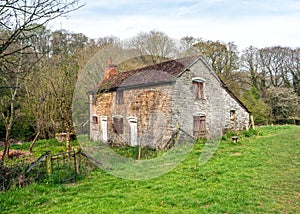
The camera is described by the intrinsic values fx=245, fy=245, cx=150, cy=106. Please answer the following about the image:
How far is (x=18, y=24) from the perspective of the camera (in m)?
6.40

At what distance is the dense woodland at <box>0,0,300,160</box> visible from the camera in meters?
6.70

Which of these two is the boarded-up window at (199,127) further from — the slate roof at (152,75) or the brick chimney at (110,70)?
the brick chimney at (110,70)

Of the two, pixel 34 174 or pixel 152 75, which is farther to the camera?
pixel 152 75

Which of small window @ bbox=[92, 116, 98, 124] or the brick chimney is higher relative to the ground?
the brick chimney

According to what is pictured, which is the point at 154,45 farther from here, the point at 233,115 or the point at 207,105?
the point at 233,115

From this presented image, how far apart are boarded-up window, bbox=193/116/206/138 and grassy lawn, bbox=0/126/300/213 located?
5357mm

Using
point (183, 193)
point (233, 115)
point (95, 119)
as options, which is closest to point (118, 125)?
point (95, 119)

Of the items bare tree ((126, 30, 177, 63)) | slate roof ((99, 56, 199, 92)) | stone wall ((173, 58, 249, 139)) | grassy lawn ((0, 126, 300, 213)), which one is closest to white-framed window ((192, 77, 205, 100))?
stone wall ((173, 58, 249, 139))

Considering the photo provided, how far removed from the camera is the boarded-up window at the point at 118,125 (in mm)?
15448

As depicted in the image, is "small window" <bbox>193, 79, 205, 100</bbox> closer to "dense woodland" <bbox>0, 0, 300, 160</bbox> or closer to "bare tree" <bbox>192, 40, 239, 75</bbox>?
"dense woodland" <bbox>0, 0, 300, 160</bbox>

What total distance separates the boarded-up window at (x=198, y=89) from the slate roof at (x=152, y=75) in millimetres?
1286

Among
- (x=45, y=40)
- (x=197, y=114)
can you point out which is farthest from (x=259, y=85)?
(x=45, y=40)

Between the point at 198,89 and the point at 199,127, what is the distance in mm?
2178

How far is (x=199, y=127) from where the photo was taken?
14.0m
